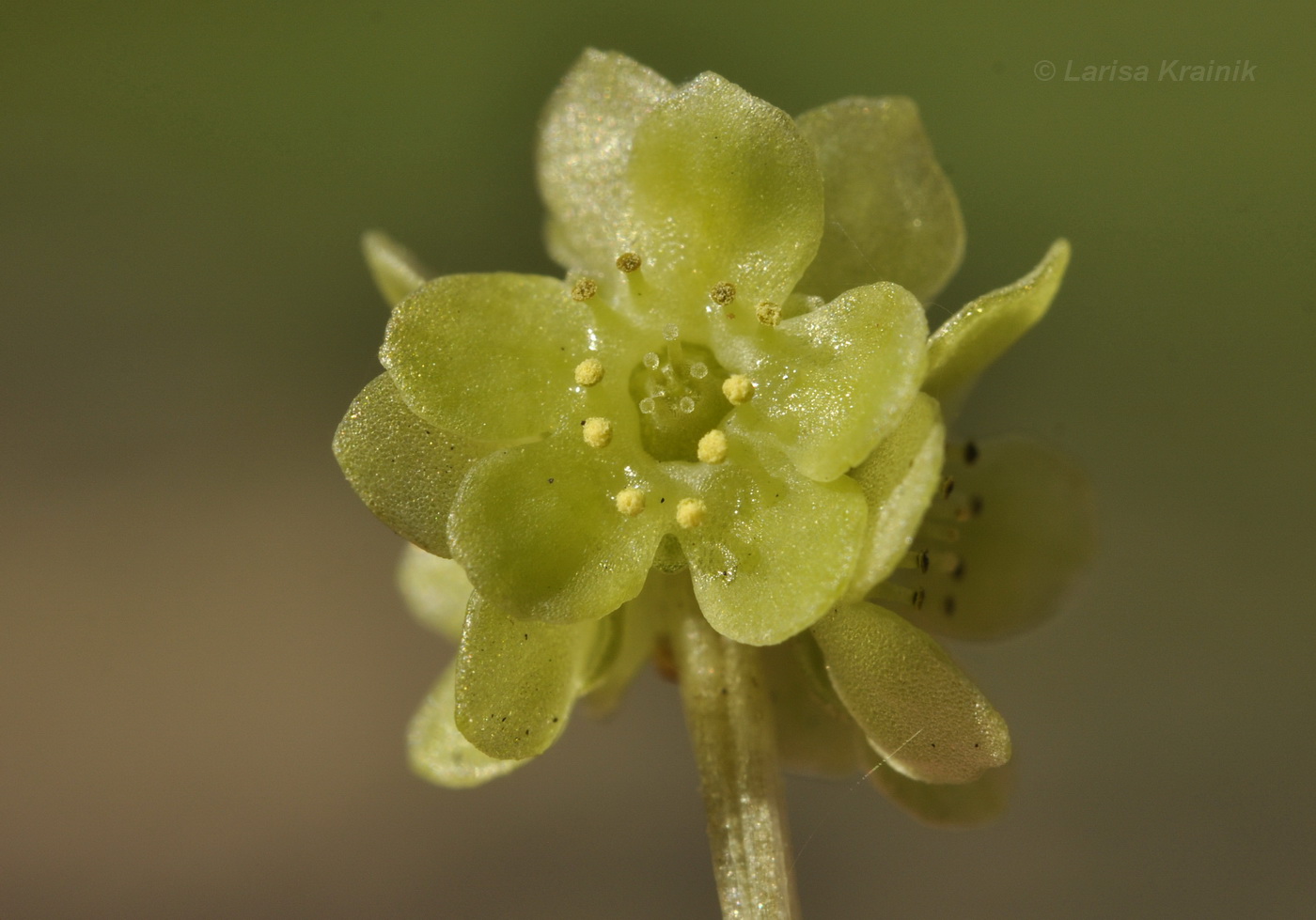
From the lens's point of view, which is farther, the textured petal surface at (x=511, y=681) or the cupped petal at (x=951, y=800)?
the cupped petal at (x=951, y=800)

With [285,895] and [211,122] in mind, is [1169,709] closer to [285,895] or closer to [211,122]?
[285,895]

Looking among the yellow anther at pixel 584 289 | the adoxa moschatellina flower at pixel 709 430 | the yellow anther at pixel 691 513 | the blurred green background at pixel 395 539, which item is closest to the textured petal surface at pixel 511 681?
the adoxa moschatellina flower at pixel 709 430

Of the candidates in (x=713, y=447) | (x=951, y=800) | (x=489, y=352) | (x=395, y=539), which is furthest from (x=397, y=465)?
(x=395, y=539)

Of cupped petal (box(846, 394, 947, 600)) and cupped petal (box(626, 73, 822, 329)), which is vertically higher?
cupped petal (box(626, 73, 822, 329))

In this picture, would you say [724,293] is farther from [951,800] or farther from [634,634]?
[951,800]

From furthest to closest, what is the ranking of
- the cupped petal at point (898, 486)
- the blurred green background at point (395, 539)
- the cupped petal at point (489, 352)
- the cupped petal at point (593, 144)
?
the blurred green background at point (395, 539), the cupped petal at point (593, 144), the cupped petal at point (489, 352), the cupped petal at point (898, 486)

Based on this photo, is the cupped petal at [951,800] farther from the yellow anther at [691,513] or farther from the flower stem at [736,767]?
the yellow anther at [691,513]

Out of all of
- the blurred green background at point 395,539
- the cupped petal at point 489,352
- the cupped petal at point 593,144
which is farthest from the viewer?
the blurred green background at point 395,539

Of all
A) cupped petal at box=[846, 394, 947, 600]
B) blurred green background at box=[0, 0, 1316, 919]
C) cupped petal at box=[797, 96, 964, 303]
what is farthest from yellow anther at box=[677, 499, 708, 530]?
blurred green background at box=[0, 0, 1316, 919]

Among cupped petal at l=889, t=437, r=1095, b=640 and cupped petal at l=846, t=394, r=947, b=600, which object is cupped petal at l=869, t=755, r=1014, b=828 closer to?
cupped petal at l=889, t=437, r=1095, b=640
